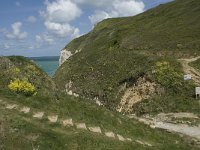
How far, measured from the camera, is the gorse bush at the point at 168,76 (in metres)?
47.8

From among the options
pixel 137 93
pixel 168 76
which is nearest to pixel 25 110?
pixel 137 93

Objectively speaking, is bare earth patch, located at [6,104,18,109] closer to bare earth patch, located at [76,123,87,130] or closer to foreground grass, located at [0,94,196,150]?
foreground grass, located at [0,94,196,150]

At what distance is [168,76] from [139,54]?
16.6 metres

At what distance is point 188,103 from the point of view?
42875 mm

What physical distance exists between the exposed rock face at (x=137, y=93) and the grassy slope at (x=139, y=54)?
1.28m

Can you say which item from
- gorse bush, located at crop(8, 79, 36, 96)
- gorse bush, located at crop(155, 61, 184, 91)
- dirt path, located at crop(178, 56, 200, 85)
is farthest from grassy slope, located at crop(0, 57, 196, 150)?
dirt path, located at crop(178, 56, 200, 85)

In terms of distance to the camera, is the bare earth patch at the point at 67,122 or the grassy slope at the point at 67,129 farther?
the bare earth patch at the point at 67,122

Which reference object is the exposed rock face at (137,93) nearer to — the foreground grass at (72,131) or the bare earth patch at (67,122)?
the foreground grass at (72,131)

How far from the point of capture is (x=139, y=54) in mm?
65438

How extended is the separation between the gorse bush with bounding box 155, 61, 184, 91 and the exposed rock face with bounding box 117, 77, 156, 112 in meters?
1.36

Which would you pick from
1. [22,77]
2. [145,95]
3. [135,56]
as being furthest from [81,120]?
[135,56]

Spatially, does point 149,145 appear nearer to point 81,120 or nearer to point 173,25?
point 81,120

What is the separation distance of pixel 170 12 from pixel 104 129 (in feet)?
275

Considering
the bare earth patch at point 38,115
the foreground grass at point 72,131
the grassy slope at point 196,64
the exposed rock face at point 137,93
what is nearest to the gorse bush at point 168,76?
the exposed rock face at point 137,93
